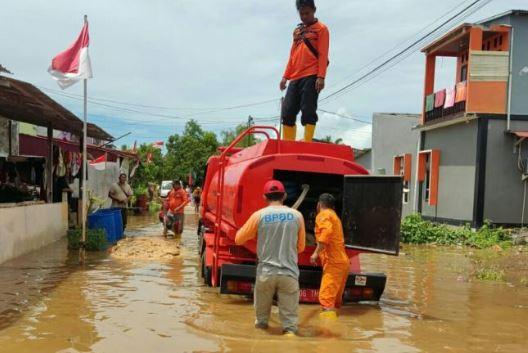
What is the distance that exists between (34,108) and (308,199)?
6.90 m

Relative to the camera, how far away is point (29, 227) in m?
11.9

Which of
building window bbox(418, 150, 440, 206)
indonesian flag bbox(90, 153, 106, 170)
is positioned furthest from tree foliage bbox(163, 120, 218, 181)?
building window bbox(418, 150, 440, 206)

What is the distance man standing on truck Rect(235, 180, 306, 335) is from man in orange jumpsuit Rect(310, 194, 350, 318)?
0.89 metres

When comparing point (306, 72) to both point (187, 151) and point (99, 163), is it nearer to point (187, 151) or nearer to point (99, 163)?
point (99, 163)

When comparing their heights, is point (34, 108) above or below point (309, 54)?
below

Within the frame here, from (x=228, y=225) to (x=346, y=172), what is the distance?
5.55ft

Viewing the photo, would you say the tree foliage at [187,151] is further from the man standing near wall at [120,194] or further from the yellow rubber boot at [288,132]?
the yellow rubber boot at [288,132]

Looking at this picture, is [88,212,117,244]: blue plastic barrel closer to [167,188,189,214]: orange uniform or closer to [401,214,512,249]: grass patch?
[167,188,189,214]: orange uniform

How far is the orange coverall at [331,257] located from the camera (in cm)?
668

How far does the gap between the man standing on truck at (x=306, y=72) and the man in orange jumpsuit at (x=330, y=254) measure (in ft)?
6.09

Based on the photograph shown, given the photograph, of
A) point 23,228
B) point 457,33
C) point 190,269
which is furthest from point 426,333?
point 457,33

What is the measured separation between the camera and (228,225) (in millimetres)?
7246

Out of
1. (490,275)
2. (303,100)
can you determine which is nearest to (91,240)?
(303,100)

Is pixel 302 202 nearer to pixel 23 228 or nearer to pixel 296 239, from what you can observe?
pixel 296 239
